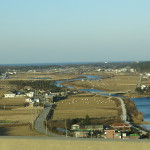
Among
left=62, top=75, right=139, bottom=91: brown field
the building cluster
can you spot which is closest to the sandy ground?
the building cluster

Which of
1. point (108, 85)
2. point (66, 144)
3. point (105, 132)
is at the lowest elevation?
point (108, 85)

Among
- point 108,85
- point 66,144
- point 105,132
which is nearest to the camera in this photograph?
point 66,144

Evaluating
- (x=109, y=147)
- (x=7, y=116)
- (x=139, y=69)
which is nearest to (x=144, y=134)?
(x=7, y=116)

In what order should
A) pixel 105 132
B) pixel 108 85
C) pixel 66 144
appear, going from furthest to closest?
pixel 108 85
pixel 105 132
pixel 66 144

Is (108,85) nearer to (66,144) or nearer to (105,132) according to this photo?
(105,132)

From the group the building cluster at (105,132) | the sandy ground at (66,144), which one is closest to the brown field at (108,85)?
the building cluster at (105,132)

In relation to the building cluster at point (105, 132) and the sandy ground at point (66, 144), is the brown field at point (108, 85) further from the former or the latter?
the sandy ground at point (66, 144)

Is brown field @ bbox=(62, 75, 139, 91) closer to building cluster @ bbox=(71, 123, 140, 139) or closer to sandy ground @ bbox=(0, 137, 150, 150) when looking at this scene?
building cluster @ bbox=(71, 123, 140, 139)

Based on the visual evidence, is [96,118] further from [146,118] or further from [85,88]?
[85,88]

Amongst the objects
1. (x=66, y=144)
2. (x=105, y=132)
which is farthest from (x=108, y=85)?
(x=66, y=144)
